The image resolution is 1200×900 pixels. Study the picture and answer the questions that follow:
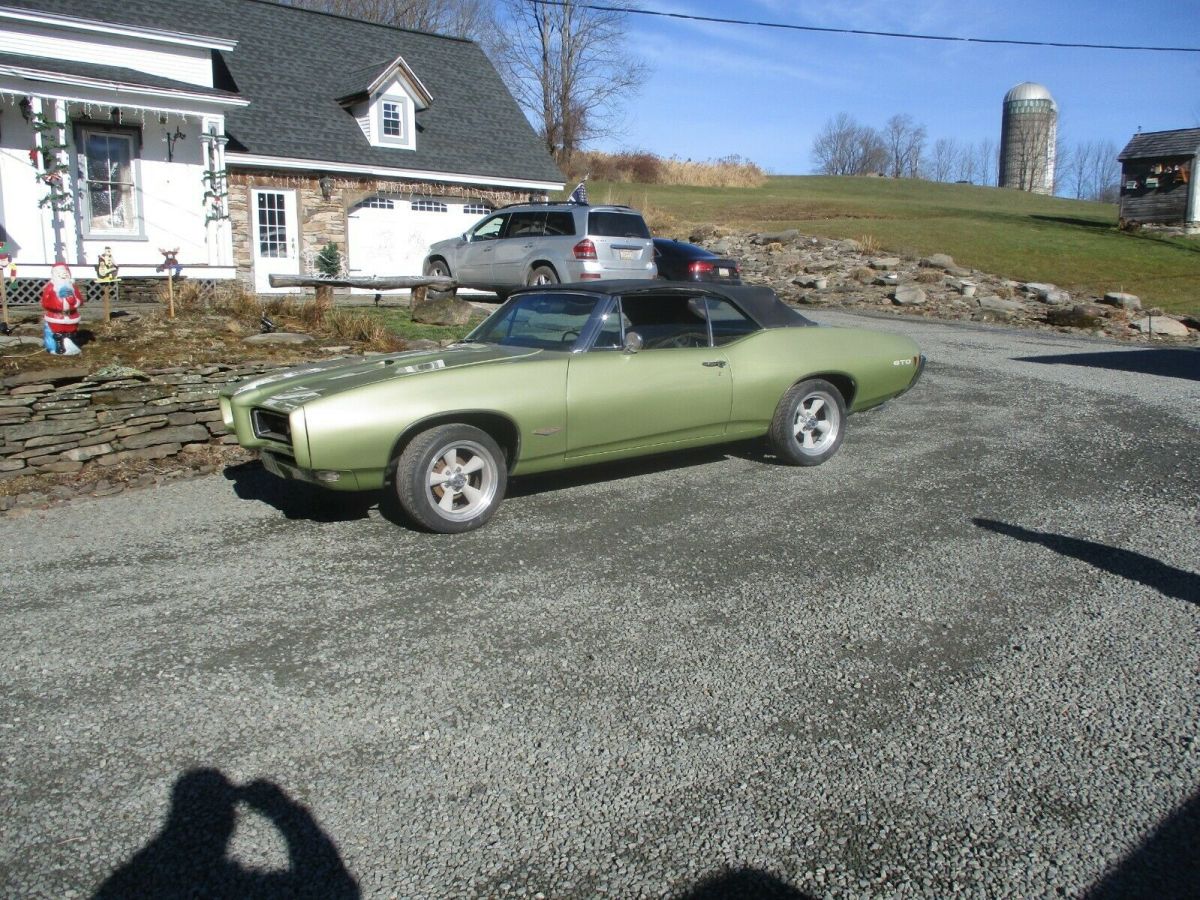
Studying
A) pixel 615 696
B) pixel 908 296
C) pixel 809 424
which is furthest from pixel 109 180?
pixel 908 296

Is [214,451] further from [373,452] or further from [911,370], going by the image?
[911,370]

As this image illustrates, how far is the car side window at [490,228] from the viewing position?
16734 mm

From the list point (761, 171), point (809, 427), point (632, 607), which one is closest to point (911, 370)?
point (809, 427)

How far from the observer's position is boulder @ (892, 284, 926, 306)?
21906mm

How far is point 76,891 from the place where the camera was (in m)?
2.73

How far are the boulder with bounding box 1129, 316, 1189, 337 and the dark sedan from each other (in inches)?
303

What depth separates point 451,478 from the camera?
19.4 ft

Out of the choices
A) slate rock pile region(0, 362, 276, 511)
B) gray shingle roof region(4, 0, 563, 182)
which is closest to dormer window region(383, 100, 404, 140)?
gray shingle roof region(4, 0, 563, 182)

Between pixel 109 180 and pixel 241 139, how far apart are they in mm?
3219

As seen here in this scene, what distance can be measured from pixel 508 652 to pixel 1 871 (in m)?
1.97

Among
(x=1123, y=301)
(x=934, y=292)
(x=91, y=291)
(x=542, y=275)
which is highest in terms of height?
(x=542, y=275)

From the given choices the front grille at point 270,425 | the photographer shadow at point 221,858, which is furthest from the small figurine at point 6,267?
the photographer shadow at point 221,858

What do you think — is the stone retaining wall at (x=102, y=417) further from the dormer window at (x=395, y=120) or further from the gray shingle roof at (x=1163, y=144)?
the gray shingle roof at (x=1163, y=144)

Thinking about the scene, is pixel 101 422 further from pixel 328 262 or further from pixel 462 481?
pixel 328 262
